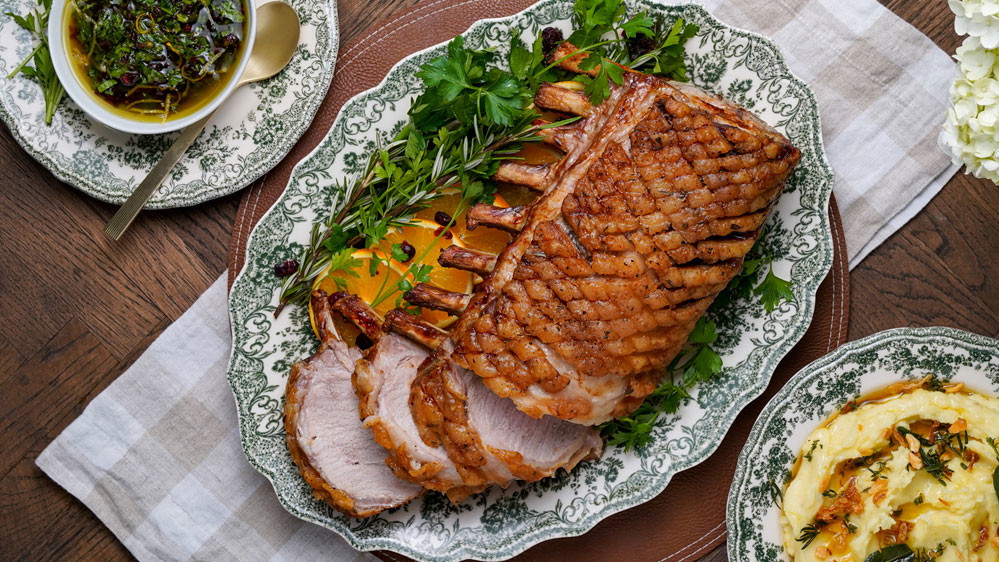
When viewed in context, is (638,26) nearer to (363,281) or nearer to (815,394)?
(363,281)

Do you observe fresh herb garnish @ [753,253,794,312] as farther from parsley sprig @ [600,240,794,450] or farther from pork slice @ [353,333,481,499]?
pork slice @ [353,333,481,499]

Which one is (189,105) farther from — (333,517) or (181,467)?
(333,517)

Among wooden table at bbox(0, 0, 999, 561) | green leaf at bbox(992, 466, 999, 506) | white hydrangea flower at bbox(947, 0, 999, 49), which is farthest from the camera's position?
wooden table at bbox(0, 0, 999, 561)

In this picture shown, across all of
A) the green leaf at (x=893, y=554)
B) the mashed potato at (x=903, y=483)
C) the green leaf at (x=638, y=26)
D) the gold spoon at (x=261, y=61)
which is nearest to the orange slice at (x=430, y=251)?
the green leaf at (x=638, y=26)

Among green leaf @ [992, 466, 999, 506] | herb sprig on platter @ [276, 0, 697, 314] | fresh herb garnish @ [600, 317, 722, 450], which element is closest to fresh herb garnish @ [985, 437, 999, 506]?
green leaf @ [992, 466, 999, 506]

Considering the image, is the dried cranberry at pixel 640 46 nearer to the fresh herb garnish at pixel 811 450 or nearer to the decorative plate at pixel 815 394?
the decorative plate at pixel 815 394

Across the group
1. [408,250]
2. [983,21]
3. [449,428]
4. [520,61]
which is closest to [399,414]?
[449,428]
